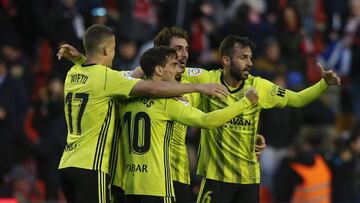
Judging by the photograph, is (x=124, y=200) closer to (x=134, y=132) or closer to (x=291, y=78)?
(x=134, y=132)

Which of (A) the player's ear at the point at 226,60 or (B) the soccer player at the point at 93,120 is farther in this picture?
(A) the player's ear at the point at 226,60

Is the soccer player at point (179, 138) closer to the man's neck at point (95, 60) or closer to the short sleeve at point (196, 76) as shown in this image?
the short sleeve at point (196, 76)

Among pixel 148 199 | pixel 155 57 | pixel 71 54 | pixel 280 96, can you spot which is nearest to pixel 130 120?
pixel 155 57

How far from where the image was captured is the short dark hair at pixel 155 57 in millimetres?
11703

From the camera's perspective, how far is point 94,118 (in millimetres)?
11828

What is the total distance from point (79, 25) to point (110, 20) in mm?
529

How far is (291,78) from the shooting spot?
63.7 ft

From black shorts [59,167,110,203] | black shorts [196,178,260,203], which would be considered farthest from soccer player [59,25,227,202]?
black shorts [196,178,260,203]

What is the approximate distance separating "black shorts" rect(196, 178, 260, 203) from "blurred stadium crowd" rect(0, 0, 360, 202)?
378 cm

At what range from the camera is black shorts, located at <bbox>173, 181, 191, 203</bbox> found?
1248cm

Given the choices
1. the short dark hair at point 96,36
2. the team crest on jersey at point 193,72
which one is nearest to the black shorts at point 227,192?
the team crest on jersey at point 193,72

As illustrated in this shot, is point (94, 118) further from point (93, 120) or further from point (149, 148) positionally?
point (149, 148)

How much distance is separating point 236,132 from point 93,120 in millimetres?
1641

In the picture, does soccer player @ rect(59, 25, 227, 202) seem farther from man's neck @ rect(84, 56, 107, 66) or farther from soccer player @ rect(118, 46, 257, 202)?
soccer player @ rect(118, 46, 257, 202)
